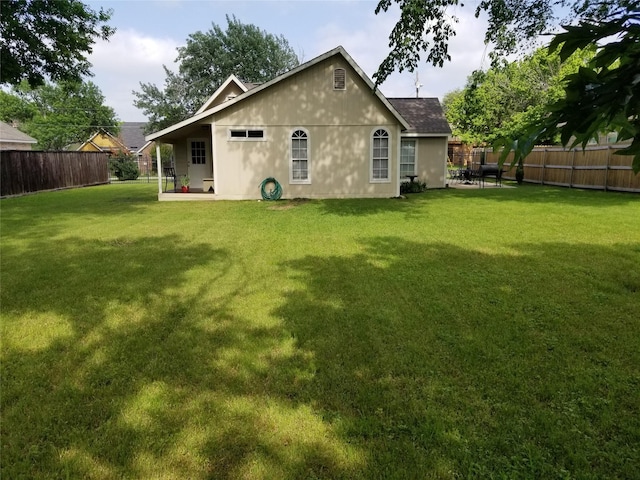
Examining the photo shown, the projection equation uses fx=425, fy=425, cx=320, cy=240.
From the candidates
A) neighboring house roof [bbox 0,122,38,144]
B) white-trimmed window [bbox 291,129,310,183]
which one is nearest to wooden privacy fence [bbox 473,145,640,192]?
white-trimmed window [bbox 291,129,310,183]

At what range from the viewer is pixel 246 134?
51.1 feet

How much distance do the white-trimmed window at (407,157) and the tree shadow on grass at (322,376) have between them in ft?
46.2

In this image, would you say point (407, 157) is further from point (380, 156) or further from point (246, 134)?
point (246, 134)

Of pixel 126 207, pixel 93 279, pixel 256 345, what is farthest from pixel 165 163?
pixel 256 345

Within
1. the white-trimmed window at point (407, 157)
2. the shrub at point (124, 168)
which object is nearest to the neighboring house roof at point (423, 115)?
the white-trimmed window at point (407, 157)

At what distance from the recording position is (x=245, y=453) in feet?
7.90

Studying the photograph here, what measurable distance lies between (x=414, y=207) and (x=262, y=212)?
15.3ft

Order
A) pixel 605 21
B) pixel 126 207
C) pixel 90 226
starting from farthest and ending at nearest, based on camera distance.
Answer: pixel 126 207
pixel 90 226
pixel 605 21

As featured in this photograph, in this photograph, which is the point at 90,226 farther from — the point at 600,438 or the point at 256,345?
the point at 600,438

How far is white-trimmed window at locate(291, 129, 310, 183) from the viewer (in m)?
15.6

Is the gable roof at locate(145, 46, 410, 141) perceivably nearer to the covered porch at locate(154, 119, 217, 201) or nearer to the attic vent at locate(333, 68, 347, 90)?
the attic vent at locate(333, 68, 347, 90)

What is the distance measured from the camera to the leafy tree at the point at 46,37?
596 inches

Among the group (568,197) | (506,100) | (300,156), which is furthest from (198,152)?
(506,100)

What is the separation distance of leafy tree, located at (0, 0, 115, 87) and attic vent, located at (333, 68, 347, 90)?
997 cm
